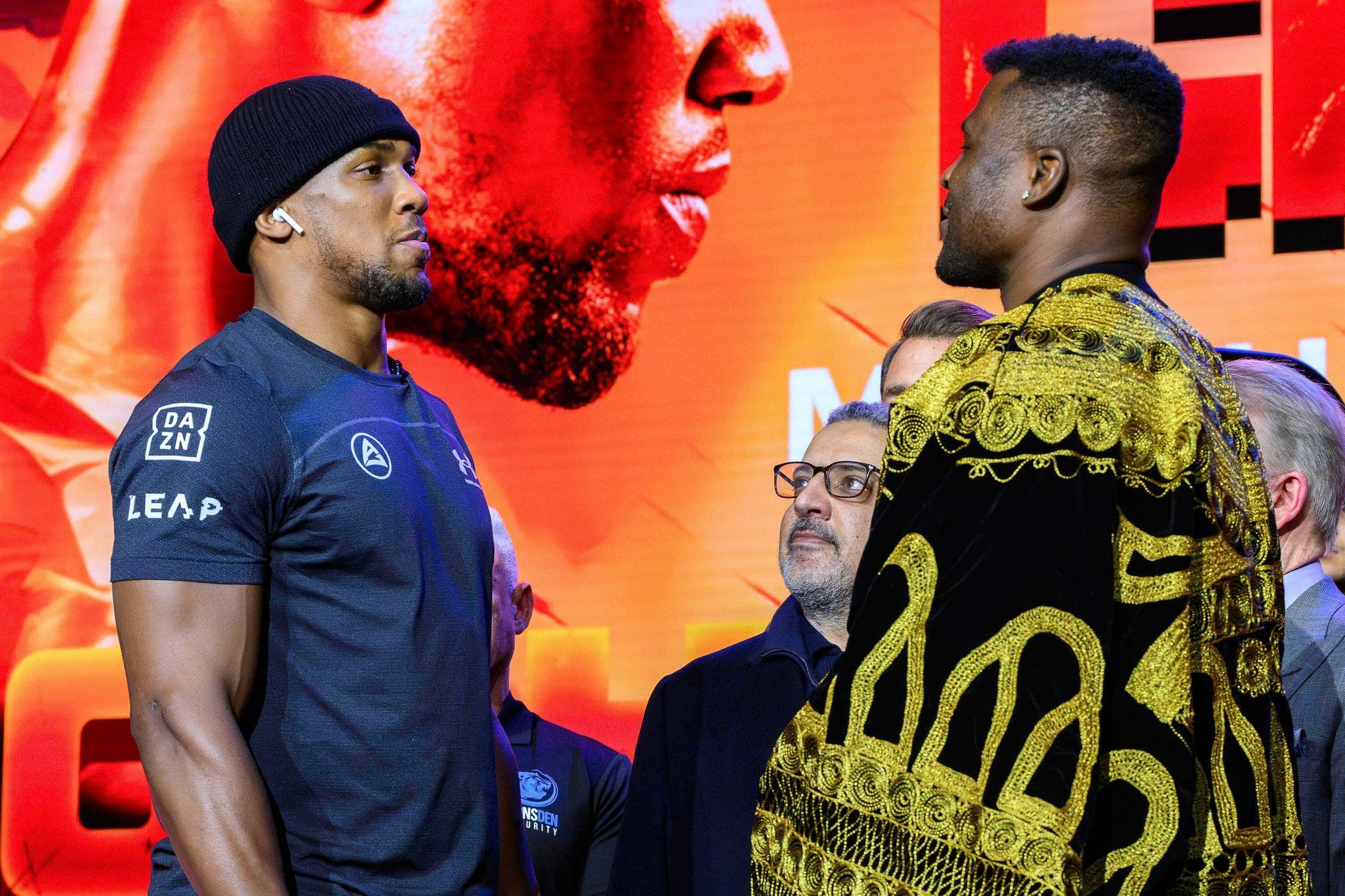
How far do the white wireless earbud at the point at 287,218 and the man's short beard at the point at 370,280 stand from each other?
0.07 feet

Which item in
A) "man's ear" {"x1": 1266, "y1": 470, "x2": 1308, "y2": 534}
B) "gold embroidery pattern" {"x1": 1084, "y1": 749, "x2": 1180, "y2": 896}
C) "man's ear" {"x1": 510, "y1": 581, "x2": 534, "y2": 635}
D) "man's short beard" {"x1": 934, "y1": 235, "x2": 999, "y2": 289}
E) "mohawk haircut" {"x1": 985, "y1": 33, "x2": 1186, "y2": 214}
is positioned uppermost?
"mohawk haircut" {"x1": 985, "y1": 33, "x2": 1186, "y2": 214}

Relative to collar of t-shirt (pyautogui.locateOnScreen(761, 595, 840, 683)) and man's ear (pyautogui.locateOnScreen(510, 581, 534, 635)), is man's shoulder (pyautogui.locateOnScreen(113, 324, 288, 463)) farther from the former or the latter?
man's ear (pyautogui.locateOnScreen(510, 581, 534, 635))

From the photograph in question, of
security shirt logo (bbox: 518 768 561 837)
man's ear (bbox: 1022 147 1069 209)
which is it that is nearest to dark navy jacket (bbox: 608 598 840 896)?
security shirt logo (bbox: 518 768 561 837)

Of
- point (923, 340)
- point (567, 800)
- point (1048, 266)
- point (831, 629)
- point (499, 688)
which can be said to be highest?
point (1048, 266)

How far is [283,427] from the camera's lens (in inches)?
63.1

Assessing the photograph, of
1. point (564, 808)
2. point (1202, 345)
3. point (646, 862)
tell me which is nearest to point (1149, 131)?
point (1202, 345)

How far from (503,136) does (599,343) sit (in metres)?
0.61

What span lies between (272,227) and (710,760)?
3.81 ft

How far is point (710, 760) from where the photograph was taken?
235 cm

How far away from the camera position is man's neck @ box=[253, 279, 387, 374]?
5.75 feet

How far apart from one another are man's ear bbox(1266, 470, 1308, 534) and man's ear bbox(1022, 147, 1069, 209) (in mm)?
1089

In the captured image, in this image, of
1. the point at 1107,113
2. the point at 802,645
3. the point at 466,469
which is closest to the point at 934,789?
the point at 1107,113

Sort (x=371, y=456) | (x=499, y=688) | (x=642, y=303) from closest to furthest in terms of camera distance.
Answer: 1. (x=371, y=456)
2. (x=499, y=688)
3. (x=642, y=303)

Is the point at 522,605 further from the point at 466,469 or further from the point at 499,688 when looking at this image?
the point at 466,469
